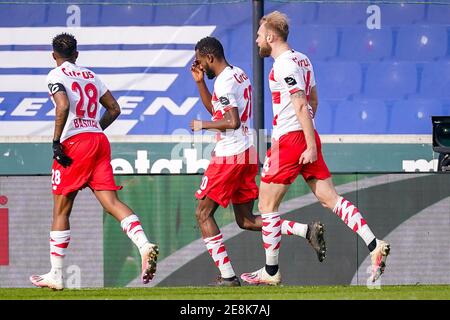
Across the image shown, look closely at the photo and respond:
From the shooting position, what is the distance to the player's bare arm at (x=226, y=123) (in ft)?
30.7

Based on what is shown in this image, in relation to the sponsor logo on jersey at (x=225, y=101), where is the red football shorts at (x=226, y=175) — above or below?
below

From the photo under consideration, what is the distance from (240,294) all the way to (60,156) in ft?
5.76

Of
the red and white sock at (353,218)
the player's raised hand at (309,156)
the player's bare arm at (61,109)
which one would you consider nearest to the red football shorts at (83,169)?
the player's bare arm at (61,109)

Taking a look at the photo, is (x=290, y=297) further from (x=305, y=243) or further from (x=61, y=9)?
(x=61, y=9)

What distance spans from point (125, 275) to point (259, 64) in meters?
2.12

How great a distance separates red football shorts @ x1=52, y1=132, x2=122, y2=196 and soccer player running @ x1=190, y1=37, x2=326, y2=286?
74 cm

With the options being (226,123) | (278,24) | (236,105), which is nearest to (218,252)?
(226,123)

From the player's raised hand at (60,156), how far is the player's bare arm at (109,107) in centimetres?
55

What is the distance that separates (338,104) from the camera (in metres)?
12.5

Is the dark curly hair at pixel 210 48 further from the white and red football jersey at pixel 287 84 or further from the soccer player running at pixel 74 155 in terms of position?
the soccer player running at pixel 74 155

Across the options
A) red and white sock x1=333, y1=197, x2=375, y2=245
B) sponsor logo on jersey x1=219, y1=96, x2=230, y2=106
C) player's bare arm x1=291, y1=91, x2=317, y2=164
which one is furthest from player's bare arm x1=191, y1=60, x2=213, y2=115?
red and white sock x1=333, y1=197, x2=375, y2=245

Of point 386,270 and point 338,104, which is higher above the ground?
point 338,104

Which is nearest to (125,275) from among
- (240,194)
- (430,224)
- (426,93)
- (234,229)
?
(234,229)

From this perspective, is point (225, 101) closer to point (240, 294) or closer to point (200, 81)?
point (200, 81)
